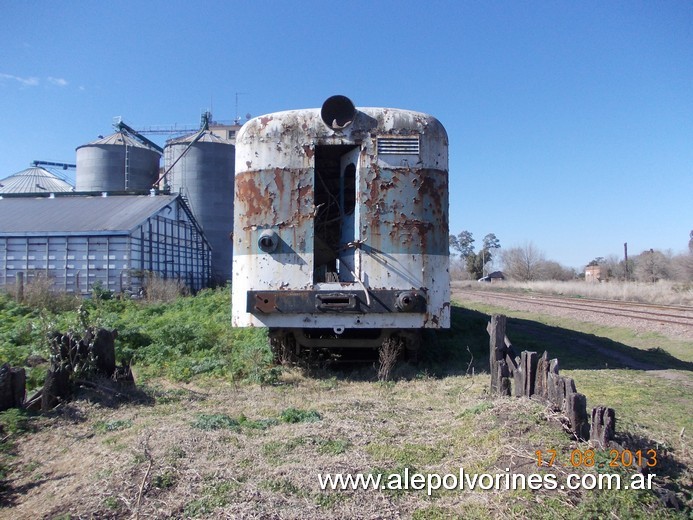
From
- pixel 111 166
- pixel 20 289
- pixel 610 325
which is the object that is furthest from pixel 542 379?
pixel 111 166

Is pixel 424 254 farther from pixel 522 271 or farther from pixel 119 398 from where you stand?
pixel 522 271

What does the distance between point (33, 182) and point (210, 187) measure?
22.1 metres

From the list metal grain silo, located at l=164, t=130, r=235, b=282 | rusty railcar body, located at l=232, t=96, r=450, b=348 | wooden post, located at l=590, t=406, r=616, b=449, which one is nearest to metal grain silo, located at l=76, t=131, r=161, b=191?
metal grain silo, located at l=164, t=130, r=235, b=282

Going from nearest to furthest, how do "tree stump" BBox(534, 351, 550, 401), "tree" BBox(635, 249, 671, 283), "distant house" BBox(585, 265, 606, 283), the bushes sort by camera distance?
1. "tree stump" BBox(534, 351, 550, 401)
2. the bushes
3. "tree" BBox(635, 249, 671, 283)
4. "distant house" BBox(585, 265, 606, 283)

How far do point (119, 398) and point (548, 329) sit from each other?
38.9 feet

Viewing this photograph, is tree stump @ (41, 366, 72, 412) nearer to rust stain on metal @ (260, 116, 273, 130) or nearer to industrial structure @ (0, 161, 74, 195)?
rust stain on metal @ (260, 116, 273, 130)

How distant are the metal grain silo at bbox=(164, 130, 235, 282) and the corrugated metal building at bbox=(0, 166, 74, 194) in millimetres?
17107

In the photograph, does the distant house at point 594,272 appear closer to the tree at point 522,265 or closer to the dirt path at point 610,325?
the tree at point 522,265

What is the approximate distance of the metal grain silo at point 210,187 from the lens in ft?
109

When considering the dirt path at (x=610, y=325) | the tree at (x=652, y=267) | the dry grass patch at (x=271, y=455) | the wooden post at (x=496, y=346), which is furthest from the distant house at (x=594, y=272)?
the dry grass patch at (x=271, y=455)

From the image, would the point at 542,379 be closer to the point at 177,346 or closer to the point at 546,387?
the point at 546,387

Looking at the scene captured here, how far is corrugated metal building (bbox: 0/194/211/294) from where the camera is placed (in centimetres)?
2167

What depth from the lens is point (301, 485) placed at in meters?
3.57

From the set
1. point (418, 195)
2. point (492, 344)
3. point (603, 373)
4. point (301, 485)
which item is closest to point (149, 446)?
point (301, 485)
